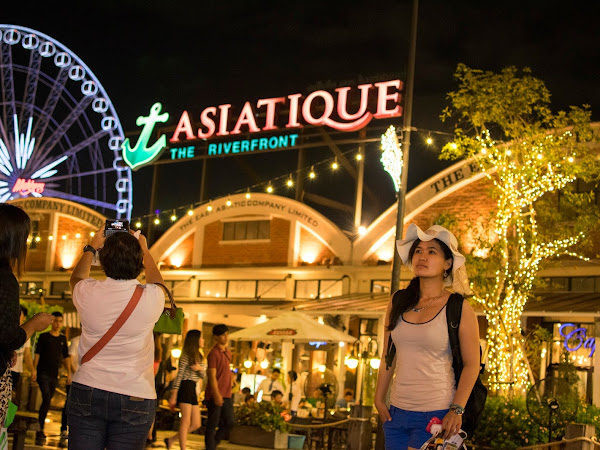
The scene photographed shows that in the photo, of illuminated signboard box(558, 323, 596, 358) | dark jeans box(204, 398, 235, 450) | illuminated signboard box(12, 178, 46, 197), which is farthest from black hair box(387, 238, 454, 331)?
illuminated signboard box(12, 178, 46, 197)

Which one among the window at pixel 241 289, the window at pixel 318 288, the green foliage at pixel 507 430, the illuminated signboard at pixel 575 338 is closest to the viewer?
the green foliage at pixel 507 430

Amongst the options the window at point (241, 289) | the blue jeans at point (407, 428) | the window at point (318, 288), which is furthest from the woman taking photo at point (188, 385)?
the window at point (241, 289)

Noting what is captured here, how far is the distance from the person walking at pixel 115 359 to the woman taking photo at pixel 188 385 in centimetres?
577

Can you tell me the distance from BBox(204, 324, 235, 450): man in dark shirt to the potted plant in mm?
3565

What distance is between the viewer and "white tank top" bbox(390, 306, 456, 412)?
480 cm

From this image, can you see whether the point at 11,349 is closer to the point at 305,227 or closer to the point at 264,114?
the point at 305,227

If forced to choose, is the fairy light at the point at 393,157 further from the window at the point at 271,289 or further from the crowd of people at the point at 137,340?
the window at the point at 271,289

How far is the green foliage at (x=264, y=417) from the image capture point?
14.5m

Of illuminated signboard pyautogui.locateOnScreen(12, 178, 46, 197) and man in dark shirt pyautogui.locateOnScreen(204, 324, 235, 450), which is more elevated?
illuminated signboard pyautogui.locateOnScreen(12, 178, 46, 197)

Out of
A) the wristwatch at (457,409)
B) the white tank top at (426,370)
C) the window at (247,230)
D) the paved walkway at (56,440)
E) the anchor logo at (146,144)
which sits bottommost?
the paved walkway at (56,440)

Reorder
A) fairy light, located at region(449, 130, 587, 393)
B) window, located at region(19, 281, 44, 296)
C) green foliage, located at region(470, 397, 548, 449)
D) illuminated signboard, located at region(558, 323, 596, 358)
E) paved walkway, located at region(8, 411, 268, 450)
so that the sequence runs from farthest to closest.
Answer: window, located at region(19, 281, 44, 296) < illuminated signboard, located at region(558, 323, 596, 358) < fairy light, located at region(449, 130, 587, 393) < green foliage, located at region(470, 397, 548, 449) < paved walkway, located at region(8, 411, 268, 450)

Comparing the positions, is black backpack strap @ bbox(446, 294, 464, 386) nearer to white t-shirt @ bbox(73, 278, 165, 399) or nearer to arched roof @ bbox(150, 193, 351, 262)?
white t-shirt @ bbox(73, 278, 165, 399)

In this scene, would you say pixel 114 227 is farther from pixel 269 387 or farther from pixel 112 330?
pixel 269 387

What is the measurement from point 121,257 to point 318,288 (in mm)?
21701
